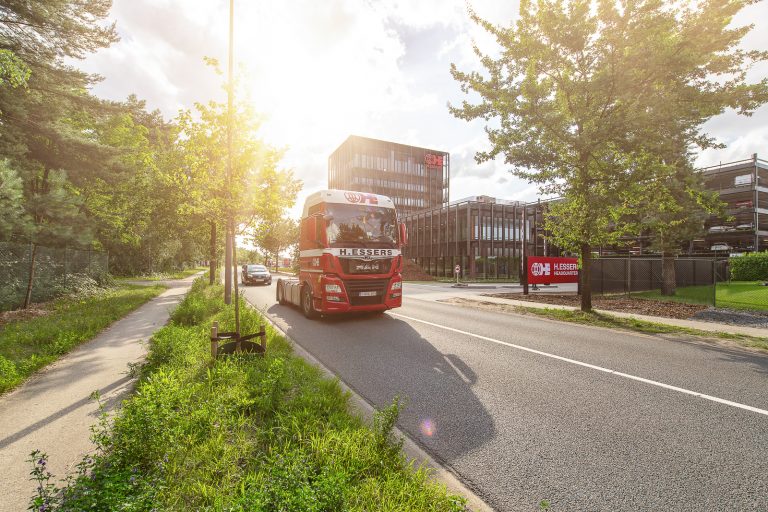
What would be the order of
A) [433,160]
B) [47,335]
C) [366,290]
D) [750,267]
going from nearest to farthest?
1. [47,335]
2. [366,290]
3. [750,267]
4. [433,160]

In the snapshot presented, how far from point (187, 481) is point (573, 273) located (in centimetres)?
2385

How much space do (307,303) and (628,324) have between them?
968 cm

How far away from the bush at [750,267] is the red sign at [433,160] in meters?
54.8

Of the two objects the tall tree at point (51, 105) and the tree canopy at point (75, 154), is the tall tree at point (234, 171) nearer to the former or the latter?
the tree canopy at point (75, 154)

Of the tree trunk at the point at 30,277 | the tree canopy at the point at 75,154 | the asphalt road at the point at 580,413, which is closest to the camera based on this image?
the asphalt road at the point at 580,413

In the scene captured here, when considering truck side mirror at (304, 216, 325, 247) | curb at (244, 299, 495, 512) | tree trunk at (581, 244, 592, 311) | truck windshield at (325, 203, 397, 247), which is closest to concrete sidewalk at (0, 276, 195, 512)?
curb at (244, 299, 495, 512)

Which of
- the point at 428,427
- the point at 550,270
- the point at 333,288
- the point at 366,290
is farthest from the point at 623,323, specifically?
the point at 550,270

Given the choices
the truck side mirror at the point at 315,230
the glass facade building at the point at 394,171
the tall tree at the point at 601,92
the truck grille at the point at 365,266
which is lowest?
the truck grille at the point at 365,266

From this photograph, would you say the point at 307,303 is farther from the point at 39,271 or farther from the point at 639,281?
the point at 639,281

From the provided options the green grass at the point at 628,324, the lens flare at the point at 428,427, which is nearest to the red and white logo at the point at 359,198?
the green grass at the point at 628,324

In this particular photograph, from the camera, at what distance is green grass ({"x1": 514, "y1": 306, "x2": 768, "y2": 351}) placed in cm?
796

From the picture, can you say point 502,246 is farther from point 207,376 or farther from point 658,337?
point 207,376

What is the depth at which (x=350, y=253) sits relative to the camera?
9703mm

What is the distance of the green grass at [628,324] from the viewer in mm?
7955
